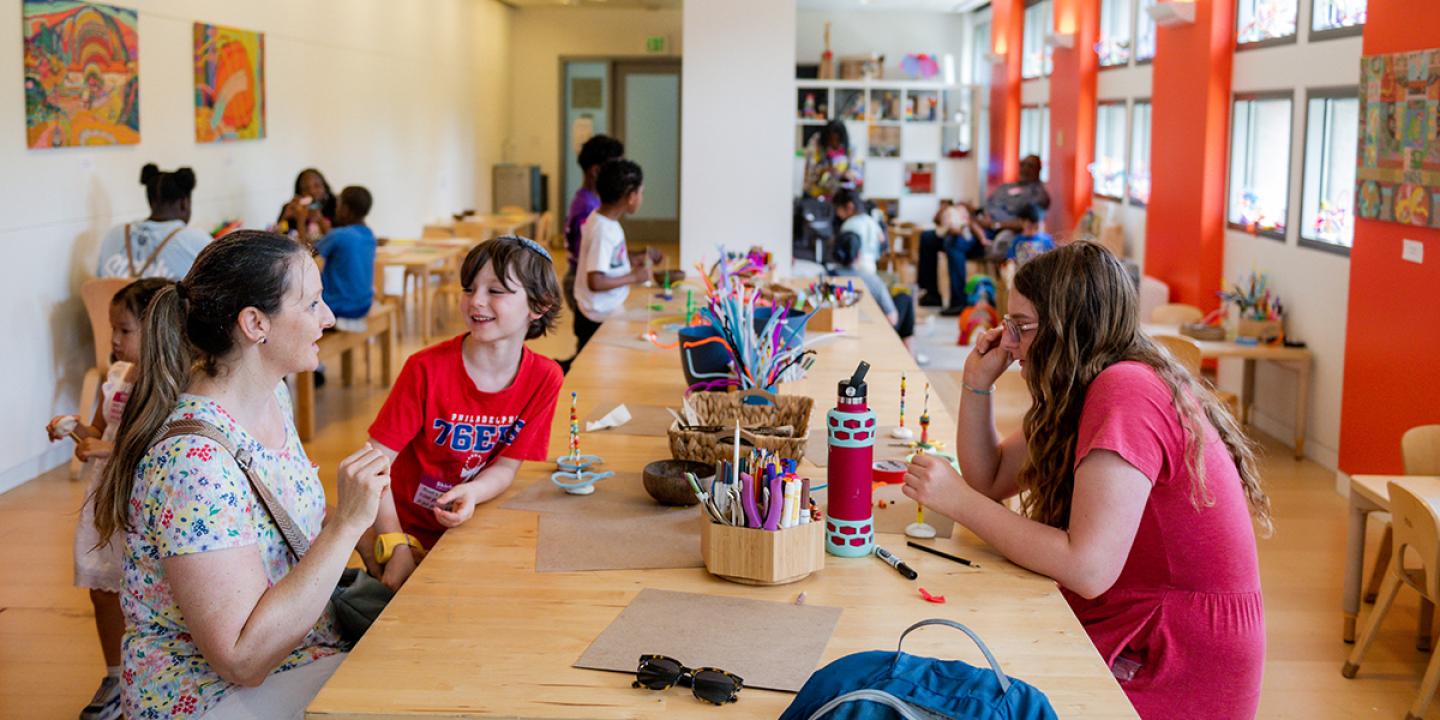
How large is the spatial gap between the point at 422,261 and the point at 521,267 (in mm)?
6307

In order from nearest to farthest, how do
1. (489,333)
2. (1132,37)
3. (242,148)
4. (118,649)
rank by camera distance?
(489,333)
(118,649)
(242,148)
(1132,37)

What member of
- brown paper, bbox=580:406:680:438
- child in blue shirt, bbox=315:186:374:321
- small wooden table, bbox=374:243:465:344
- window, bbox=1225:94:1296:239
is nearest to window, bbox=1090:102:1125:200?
window, bbox=1225:94:1296:239

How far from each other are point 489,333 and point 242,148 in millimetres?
6233

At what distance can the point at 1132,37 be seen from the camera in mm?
10156

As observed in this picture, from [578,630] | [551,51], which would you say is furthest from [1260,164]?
[551,51]

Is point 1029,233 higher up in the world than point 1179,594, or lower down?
higher up

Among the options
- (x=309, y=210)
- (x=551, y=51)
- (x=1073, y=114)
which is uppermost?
(x=551, y=51)

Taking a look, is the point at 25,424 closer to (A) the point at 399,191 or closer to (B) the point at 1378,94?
(B) the point at 1378,94

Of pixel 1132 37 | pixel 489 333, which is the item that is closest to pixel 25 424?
pixel 489 333

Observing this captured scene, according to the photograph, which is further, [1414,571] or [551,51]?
[551,51]

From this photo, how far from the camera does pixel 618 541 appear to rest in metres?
2.45

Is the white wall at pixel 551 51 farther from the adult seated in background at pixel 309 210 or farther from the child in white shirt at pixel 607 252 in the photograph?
the child in white shirt at pixel 607 252

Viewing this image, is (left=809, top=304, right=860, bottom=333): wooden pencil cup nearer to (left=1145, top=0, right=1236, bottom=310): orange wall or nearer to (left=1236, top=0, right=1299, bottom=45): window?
(left=1236, top=0, right=1299, bottom=45): window

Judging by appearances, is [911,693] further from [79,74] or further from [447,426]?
[79,74]
